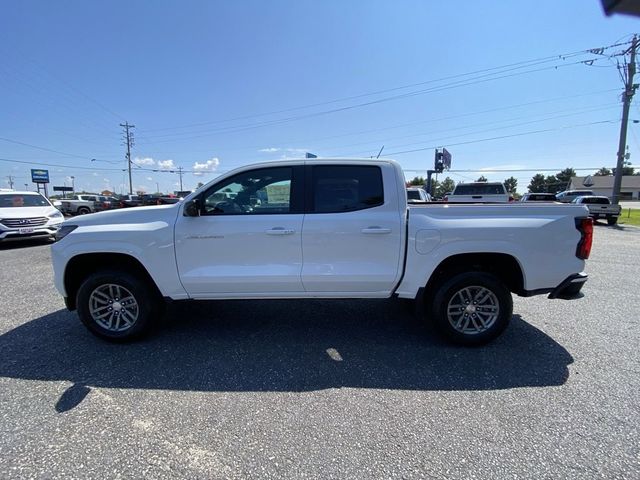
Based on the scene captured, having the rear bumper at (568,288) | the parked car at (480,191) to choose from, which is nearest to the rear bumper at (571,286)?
the rear bumper at (568,288)

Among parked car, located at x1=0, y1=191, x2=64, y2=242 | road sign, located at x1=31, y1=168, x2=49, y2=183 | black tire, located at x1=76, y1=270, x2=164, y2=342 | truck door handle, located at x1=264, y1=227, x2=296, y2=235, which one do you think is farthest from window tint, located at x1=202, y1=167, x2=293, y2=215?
road sign, located at x1=31, y1=168, x2=49, y2=183

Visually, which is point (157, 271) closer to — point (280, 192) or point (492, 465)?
point (280, 192)

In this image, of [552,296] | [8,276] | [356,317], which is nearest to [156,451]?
[356,317]

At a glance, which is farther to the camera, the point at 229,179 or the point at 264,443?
the point at 229,179

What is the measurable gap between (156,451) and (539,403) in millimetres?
2868

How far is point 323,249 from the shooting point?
11.0ft

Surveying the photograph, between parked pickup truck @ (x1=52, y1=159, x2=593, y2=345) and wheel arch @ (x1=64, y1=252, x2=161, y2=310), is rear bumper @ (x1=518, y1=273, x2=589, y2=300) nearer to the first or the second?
parked pickup truck @ (x1=52, y1=159, x2=593, y2=345)

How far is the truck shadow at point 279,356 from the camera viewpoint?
2.87 m

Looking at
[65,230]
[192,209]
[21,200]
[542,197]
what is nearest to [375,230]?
[192,209]

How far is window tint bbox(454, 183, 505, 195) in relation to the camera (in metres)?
13.0

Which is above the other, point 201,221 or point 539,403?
point 201,221

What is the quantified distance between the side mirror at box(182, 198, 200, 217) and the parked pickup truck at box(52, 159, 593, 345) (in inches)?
0.4

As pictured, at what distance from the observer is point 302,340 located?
3.63m

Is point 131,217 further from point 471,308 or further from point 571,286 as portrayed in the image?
point 571,286
